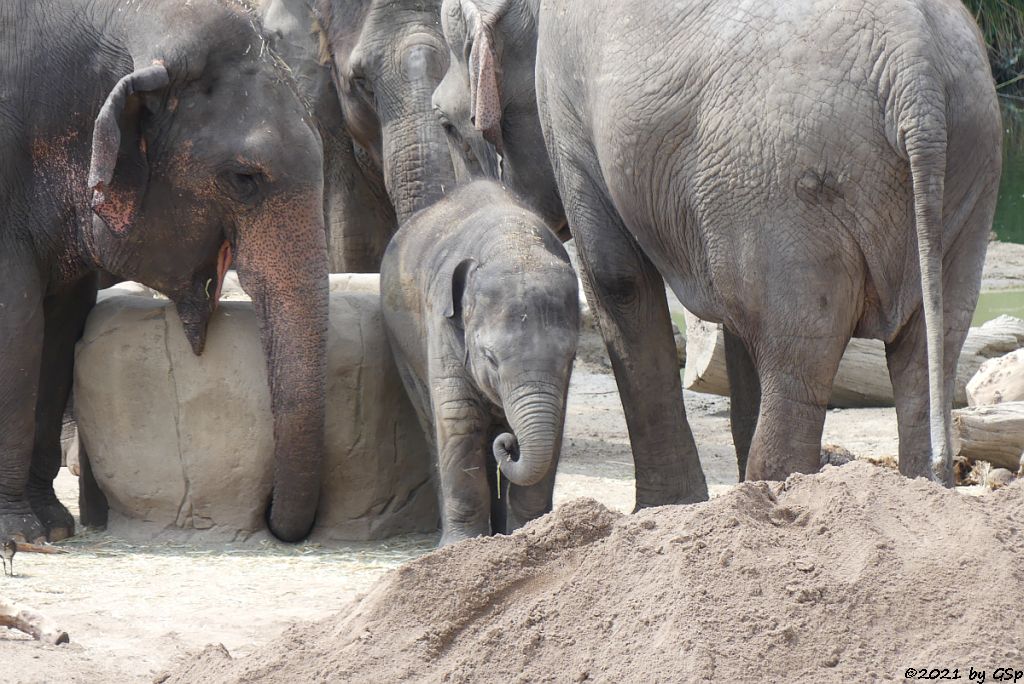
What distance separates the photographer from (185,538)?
19.7 feet

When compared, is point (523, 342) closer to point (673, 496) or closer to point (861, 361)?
point (673, 496)

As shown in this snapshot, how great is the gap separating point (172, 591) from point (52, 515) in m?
1.30

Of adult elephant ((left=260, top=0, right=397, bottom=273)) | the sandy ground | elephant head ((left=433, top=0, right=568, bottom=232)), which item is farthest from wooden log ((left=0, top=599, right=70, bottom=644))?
adult elephant ((left=260, top=0, right=397, bottom=273))

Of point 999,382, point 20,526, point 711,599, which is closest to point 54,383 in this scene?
point 20,526

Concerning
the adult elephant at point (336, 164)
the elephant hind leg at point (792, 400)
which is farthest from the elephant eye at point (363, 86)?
the elephant hind leg at point (792, 400)

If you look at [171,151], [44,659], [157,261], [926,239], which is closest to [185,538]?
[157,261]

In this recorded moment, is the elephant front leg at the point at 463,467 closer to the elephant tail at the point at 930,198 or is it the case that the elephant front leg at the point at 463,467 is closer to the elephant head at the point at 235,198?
the elephant head at the point at 235,198

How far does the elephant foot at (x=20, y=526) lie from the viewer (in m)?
5.82

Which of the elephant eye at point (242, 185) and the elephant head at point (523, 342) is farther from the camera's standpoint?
the elephant eye at point (242, 185)

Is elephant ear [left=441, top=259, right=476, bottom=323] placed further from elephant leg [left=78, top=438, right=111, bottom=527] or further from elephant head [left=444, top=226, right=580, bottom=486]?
elephant leg [left=78, top=438, right=111, bottom=527]

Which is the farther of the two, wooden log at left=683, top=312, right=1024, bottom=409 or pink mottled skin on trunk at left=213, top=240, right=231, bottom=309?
wooden log at left=683, top=312, right=1024, bottom=409

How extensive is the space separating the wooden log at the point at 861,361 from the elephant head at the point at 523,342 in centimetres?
318

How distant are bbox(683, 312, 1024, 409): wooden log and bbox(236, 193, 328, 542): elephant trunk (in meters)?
3.00

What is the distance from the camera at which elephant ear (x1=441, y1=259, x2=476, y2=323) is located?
18.0 feet
